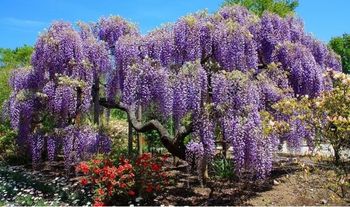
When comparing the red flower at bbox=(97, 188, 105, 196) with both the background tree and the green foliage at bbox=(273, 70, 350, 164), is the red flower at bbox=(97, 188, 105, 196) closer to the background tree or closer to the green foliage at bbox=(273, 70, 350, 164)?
the green foliage at bbox=(273, 70, 350, 164)

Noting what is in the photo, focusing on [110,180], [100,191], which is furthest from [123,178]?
[100,191]

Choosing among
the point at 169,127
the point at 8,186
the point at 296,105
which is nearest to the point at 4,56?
the point at 169,127

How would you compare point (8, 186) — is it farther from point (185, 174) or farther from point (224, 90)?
point (224, 90)

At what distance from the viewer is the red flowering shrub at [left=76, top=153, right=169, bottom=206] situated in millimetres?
9070

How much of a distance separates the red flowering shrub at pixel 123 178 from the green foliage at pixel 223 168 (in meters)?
1.51

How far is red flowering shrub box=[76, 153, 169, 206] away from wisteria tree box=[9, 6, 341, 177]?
97cm

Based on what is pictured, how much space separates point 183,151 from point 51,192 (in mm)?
3164

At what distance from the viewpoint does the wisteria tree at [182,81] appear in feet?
29.4

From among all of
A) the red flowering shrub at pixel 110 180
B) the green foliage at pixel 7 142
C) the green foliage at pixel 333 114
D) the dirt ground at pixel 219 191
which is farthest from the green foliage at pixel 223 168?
the green foliage at pixel 7 142

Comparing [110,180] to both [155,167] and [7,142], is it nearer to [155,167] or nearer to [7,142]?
[155,167]

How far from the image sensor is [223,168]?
35.8ft

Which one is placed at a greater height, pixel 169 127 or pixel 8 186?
pixel 169 127

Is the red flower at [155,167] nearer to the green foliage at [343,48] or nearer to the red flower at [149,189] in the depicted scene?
the red flower at [149,189]

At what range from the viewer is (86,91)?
11.1 metres
